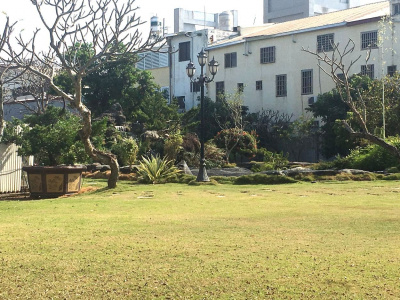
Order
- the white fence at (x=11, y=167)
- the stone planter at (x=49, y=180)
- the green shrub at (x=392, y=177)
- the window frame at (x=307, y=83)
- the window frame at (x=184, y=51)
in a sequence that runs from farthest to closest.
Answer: the window frame at (x=184, y=51) → the window frame at (x=307, y=83) → the green shrub at (x=392, y=177) → the white fence at (x=11, y=167) → the stone planter at (x=49, y=180)

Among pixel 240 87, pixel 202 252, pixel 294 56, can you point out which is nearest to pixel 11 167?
pixel 202 252

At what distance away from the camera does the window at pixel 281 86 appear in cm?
4531

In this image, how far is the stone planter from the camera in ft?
55.8

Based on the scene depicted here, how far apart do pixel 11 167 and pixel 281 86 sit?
29.8m

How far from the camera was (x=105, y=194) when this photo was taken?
16.8 meters

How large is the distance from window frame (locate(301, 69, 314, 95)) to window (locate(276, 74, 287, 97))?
4.99 ft

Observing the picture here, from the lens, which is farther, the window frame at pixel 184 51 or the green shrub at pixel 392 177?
the window frame at pixel 184 51

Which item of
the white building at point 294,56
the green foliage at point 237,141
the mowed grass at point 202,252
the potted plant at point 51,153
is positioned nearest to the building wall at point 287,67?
the white building at point 294,56

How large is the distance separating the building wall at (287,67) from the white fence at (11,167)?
26.5 m

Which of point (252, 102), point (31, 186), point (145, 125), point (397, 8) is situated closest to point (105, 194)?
point (31, 186)

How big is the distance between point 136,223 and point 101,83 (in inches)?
1394

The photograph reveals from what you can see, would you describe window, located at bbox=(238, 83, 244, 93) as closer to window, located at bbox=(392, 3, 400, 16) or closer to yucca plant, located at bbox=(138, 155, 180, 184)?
window, located at bbox=(392, 3, 400, 16)

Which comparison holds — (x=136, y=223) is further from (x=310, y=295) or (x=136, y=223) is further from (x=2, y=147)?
(x=2, y=147)

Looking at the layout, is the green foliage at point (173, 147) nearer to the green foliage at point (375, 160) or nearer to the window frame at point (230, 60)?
the green foliage at point (375, 160)
